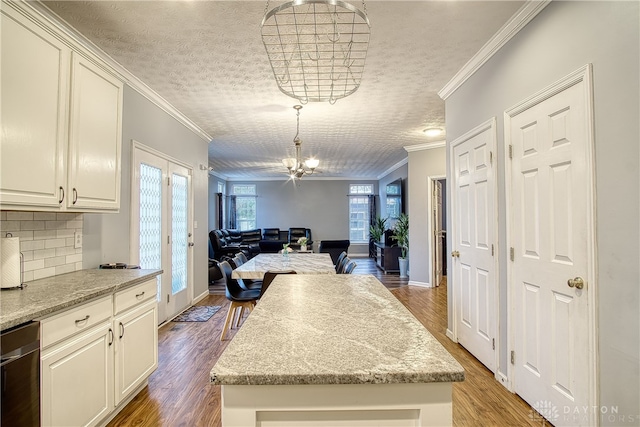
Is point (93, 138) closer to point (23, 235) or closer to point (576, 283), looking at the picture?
point (23, 235)

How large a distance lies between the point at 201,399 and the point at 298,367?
6.08 ft

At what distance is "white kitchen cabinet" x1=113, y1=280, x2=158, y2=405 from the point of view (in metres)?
1.97

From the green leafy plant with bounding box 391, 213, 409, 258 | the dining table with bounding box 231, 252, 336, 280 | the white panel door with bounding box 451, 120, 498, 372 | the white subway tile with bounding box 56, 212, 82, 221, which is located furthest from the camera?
the green leafy plant with bounding box 391, 213, 409, 258

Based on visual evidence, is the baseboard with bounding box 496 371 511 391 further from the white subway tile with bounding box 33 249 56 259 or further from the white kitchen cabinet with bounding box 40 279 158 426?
the white subway tile with bounding box 33 249 56 259

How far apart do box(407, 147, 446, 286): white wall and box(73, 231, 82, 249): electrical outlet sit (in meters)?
5.09

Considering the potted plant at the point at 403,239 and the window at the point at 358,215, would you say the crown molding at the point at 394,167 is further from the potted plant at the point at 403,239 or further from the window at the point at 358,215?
the potted plant at the point at 403,239

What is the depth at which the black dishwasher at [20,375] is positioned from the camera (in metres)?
1.24

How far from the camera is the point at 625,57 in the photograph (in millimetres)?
1414

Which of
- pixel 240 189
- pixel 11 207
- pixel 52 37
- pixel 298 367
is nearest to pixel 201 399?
pixel 11 207

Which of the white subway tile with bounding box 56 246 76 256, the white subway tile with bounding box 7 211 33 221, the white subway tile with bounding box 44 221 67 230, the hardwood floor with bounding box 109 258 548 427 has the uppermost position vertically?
the white subway tile with bounding box 7 211 33 221

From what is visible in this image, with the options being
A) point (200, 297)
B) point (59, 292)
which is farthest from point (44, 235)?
point (200, 297)

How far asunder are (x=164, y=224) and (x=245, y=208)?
6.94 metres

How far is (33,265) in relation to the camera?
2.00m

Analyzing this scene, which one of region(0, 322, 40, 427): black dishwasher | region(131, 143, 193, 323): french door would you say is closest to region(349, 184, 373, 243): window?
region(131, 143, 193, 323): french door
